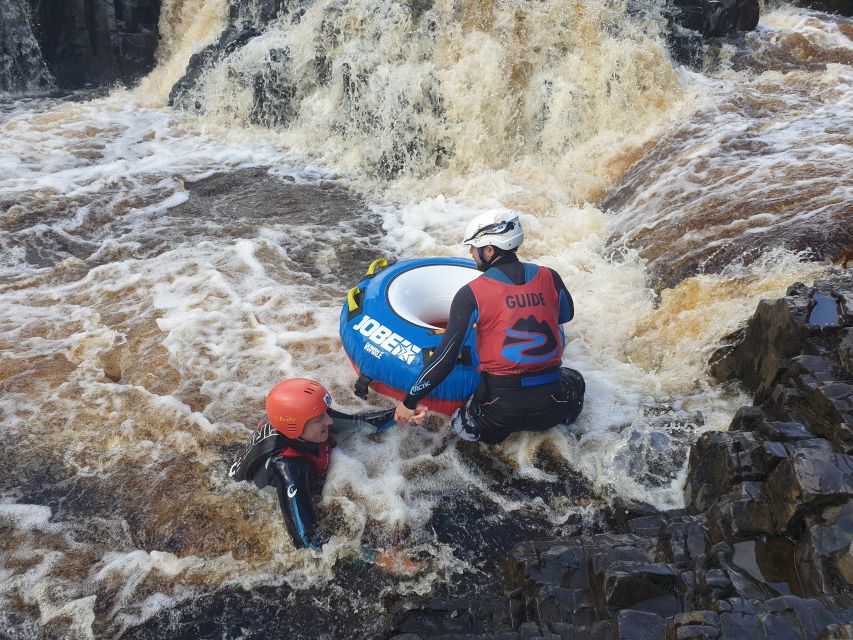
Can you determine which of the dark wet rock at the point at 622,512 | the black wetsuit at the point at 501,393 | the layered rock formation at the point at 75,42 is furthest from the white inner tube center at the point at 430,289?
the layered rock formation at the point at 75,42

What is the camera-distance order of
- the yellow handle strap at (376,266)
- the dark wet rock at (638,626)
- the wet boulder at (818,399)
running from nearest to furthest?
the dark wet rock at (638,626) < the wet boulder at (818,399) < the yellow handle strap at (376,266)

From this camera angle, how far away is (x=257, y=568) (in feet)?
11.1

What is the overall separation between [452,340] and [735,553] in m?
1.70

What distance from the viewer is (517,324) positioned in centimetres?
363

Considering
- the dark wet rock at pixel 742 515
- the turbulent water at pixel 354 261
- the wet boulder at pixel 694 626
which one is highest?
the wet boulder at pixel 694 626

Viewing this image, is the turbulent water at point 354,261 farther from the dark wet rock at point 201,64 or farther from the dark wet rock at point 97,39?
the dark wet rock at point 97,39

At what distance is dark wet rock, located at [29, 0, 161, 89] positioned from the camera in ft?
42.5

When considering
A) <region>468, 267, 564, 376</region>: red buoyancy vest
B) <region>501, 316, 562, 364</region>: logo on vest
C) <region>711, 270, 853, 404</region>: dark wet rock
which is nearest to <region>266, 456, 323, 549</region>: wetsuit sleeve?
<region>468, 267, 564, 376</region>: red buoyancy vest

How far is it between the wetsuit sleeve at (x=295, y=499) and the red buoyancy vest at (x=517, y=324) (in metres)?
1.20

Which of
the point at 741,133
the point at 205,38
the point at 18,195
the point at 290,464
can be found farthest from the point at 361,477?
the point at 205,38

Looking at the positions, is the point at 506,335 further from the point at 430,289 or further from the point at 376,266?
the point at 376,266

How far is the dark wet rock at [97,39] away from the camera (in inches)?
510

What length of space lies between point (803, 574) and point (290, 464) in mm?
2384

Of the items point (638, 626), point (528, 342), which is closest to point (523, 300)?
point (528, 342)
